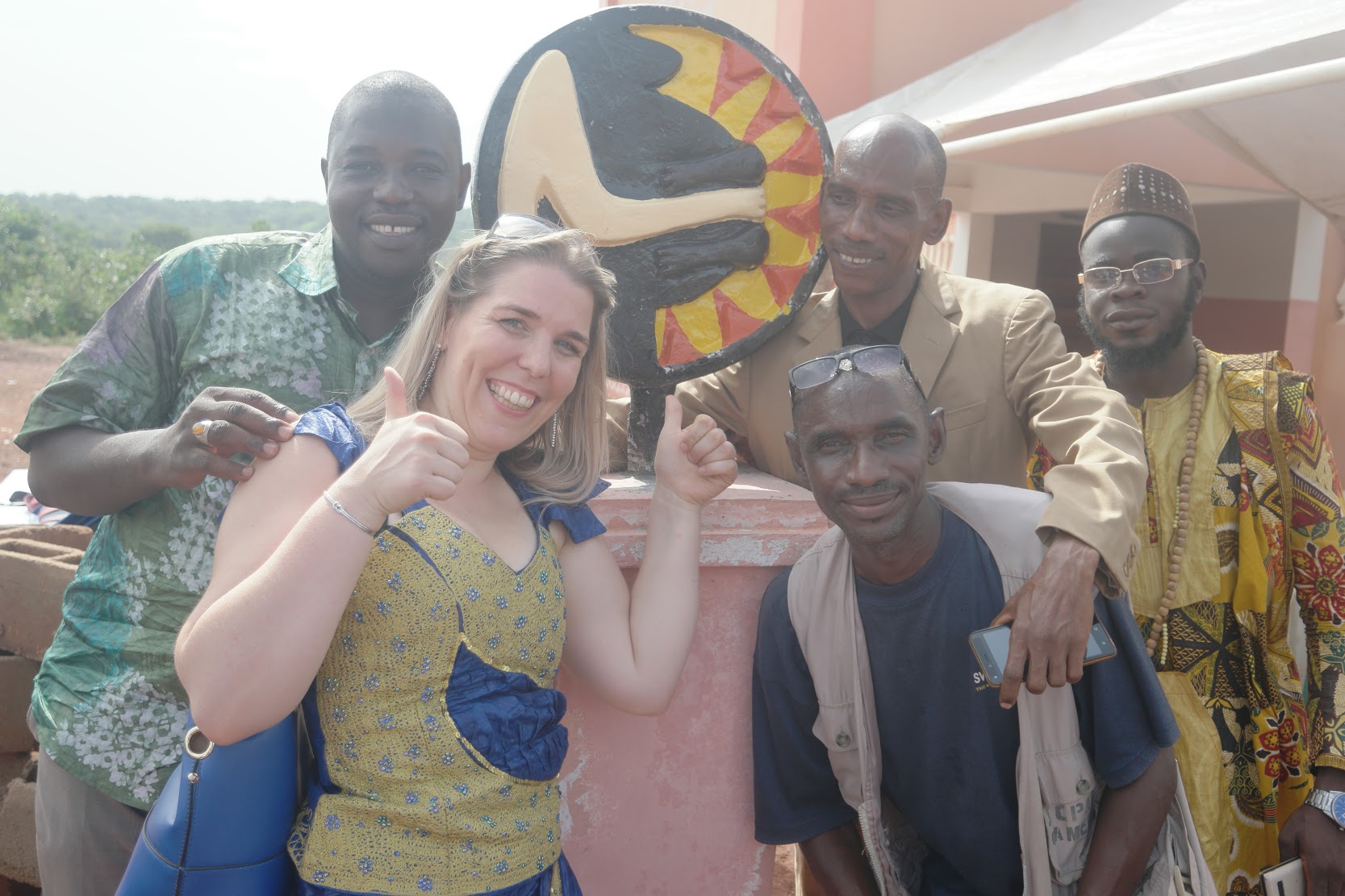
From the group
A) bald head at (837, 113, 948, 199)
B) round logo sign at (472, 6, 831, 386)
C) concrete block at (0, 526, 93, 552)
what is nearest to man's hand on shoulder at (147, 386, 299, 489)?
round logo sign at (472, 6, 831, 386)

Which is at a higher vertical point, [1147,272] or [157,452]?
[1147,272]

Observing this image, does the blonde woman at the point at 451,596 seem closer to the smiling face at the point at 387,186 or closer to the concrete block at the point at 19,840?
the smiling face at the point at 387,186

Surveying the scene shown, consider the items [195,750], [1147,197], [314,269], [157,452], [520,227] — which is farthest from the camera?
[1147,197]

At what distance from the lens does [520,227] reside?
6.56ft

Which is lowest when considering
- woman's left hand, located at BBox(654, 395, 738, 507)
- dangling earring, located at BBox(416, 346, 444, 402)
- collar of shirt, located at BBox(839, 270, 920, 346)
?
woman's left hand, located at BBox(654, 395, 738, 507)

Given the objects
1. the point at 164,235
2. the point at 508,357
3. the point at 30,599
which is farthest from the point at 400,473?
the point at 164,235

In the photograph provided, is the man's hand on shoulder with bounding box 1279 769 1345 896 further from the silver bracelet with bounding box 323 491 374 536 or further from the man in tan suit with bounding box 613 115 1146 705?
the silver bracelet with bounding box 323 491 374 536

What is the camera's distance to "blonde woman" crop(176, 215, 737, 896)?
1.54 metres

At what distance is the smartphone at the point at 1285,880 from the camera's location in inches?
85.2

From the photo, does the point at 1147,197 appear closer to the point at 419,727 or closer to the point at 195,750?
the point at 419,727

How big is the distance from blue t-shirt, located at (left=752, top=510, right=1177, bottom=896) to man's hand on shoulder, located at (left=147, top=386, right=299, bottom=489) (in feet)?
3.68

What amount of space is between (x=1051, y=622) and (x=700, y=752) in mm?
914

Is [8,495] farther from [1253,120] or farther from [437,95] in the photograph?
[1253,120]

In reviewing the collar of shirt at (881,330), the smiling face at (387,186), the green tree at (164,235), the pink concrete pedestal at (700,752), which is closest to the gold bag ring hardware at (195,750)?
the pink concrete pedestal at (700,752)
